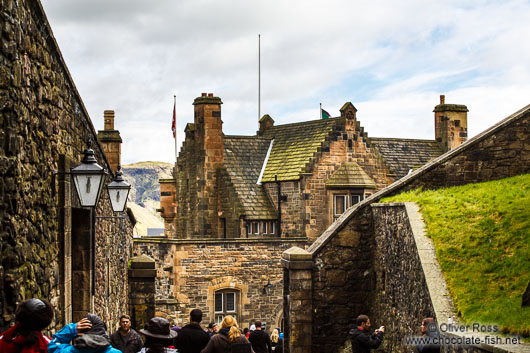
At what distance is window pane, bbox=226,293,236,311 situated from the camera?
3173 centimetres

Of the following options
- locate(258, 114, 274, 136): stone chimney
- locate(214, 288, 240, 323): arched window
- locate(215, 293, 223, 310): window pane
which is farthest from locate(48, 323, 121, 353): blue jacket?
locate(258, 114, 274, 136): stone chimney

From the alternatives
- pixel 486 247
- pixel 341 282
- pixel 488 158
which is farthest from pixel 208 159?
pixel 486 247

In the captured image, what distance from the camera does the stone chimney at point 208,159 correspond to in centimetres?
3679

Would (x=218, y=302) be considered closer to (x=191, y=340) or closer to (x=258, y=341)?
(x=258, y=341)

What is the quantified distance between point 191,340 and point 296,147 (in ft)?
89.1

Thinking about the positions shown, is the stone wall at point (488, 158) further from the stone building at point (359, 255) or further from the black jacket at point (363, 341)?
the black jacket at point (363, 341)

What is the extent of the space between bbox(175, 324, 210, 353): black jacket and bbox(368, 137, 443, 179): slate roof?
29118 millimetres

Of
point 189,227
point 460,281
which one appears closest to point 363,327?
point 460,281

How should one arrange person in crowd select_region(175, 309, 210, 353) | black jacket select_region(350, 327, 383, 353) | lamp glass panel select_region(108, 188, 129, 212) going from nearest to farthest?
person in crowd select_region(175, 309, 210, 353)
black jacket select_region(350, 327, 383, 353)
lamp glass panel select_region(108, 188, 129, 212)

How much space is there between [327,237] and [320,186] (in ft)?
57.7

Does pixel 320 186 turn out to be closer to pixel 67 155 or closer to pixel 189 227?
pixel 189 227

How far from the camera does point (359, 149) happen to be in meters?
36.9

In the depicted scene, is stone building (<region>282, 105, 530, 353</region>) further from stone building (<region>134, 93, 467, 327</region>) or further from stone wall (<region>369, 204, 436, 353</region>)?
stone building (<region>134, 93, 467, 327</region>)

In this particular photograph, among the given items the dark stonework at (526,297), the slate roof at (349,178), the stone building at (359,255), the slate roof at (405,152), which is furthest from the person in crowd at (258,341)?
the slate roof at (405,152)
